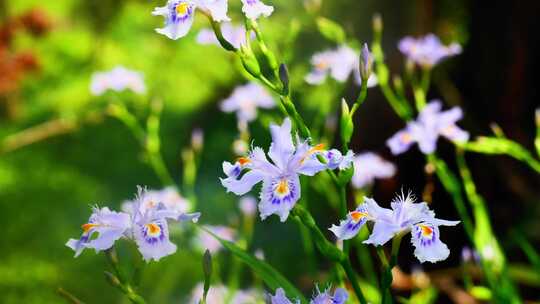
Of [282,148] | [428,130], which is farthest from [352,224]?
[428,130]

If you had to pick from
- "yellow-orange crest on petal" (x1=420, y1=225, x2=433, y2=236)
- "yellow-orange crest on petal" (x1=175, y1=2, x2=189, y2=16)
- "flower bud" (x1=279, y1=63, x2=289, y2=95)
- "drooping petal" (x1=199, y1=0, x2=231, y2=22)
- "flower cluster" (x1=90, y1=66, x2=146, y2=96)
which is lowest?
"yellow-orange crest on petal" (x1=420, y1=225, x2=433, y2=236)

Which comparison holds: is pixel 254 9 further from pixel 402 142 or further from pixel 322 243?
pixel 402 142

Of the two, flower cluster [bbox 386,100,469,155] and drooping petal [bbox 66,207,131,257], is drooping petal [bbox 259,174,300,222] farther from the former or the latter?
flower cluster [bbox 386,100,469,155]

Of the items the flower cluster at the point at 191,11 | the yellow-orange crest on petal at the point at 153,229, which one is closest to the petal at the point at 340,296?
the yellow-orange crest on petal at the point at 153,229

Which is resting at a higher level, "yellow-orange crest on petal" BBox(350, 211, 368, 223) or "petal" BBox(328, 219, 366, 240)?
"yellow-orange crest on petal" BBox(350, 211, 368, 223)

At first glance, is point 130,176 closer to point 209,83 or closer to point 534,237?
point 209,83

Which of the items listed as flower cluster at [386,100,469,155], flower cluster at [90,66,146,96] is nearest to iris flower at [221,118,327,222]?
flower cluster at [386,100,469,155]
